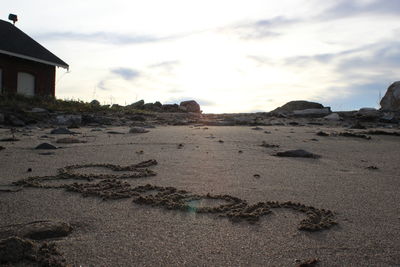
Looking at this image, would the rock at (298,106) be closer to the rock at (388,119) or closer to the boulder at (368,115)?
the boulder at (368,115)

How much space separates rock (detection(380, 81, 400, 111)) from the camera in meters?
12.5

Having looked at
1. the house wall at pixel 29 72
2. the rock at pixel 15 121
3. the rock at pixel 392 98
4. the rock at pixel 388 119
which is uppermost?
the house wall at pixel 29 72

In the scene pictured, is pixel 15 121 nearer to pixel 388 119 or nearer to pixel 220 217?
pixel 220 217

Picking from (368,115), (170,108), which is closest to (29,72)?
(170,108)

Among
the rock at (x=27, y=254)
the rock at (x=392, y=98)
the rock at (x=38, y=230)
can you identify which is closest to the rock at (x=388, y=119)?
the rock at (x=392, y=98)

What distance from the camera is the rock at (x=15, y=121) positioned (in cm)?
662

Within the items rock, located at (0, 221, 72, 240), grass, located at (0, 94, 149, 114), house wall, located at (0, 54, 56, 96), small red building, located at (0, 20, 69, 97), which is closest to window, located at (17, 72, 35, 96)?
small red building, located at (0, 20, 69, 97)

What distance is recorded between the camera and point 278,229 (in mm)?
1709

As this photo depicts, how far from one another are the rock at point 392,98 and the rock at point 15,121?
390 inches

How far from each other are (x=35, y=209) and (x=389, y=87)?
13379 mm

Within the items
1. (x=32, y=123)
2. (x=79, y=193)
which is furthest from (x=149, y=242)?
(x=32, y=123)

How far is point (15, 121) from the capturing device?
263 inches

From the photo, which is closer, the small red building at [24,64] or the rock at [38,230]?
the rock at [38,230]

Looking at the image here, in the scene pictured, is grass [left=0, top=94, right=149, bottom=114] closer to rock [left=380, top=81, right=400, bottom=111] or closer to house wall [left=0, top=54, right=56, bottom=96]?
house wall [left=0, top=54, right=56, bottom=96]
